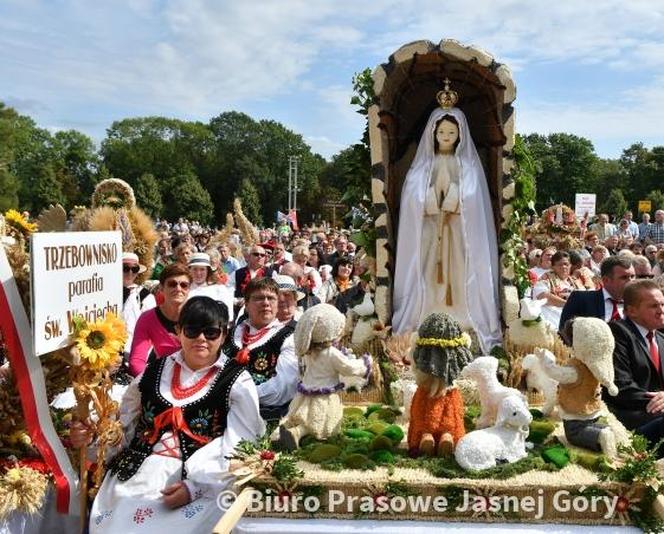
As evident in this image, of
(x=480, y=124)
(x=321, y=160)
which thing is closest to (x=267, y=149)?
(x=321, y=160)

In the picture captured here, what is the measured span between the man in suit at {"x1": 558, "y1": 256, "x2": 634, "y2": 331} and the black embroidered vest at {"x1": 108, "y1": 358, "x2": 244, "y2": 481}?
Result: 120 inches

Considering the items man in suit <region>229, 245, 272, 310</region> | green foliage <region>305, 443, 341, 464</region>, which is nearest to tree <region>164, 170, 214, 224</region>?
man in suit <region>229, 245, 272, 310</region>

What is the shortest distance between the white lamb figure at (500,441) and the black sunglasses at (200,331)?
4.36ft

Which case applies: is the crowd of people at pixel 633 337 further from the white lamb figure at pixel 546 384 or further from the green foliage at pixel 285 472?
the green foliage at pixel 285 472

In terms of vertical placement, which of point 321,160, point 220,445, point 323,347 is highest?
point 321,160

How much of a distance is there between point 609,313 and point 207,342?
3.54 metres

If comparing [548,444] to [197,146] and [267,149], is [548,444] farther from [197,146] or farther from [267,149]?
[197,146]

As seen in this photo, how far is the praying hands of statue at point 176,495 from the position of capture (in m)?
3.02

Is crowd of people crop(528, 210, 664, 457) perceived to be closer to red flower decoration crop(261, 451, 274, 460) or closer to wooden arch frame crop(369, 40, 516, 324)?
wooden arch frame crop(369, 40, 516, 324)

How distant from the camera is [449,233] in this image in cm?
571

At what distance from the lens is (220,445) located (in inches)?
125

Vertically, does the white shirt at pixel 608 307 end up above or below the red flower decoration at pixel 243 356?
above

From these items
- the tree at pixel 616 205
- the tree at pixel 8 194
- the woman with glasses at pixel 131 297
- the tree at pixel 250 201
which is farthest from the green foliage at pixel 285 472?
the tree at pixel 250 201

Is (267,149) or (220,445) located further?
(267,149)
